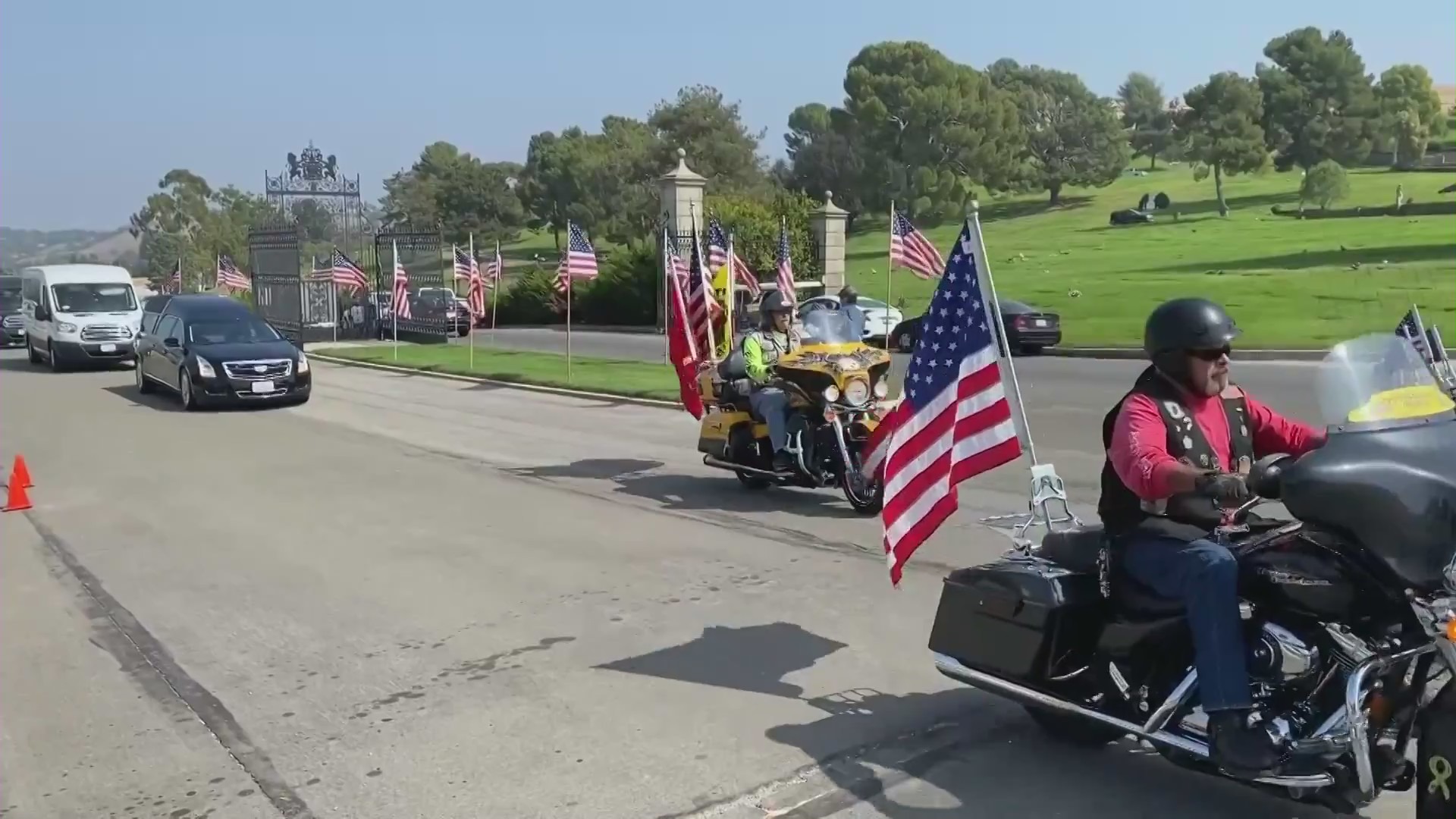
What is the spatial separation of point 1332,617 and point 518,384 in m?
19.2

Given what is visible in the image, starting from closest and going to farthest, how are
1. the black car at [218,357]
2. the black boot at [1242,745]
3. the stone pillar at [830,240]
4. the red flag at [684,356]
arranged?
the black boot at [1242,745]
the red flag at [684,356]
the black car at [218,357]
the stone pillar at [830,240]

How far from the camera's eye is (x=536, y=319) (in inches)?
1933

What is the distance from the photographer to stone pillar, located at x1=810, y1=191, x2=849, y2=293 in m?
37.7

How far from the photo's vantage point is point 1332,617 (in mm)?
3736

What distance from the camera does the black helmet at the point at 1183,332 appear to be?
4305mm

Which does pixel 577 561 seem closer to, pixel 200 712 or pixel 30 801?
pixel 200 712

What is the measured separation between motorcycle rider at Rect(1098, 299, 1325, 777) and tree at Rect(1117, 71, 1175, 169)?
368ft

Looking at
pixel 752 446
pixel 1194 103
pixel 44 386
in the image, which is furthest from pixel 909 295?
pixel 1194 103

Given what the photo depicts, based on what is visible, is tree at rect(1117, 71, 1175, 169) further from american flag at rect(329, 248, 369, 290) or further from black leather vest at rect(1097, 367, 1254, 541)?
black leather vest at rect(1097, 367, 1254, 541)

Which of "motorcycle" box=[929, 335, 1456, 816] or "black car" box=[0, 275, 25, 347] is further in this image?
"black car" box=[0, 275, 25, 347]

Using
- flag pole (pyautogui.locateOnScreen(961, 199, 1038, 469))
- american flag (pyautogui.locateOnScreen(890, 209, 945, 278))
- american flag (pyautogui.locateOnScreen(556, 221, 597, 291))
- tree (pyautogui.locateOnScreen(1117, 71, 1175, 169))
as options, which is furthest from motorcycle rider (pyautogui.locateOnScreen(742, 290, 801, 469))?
tree (pyautogui.locateOnScreen(1117, 71, 1175, 169))

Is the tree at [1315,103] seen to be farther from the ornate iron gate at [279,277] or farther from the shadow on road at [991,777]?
the shadow on road at [991,777]

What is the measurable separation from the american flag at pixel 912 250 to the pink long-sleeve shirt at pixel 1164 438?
13.7 m

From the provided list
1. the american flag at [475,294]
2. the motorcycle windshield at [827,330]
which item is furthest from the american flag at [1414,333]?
the american flag at [475,294]
